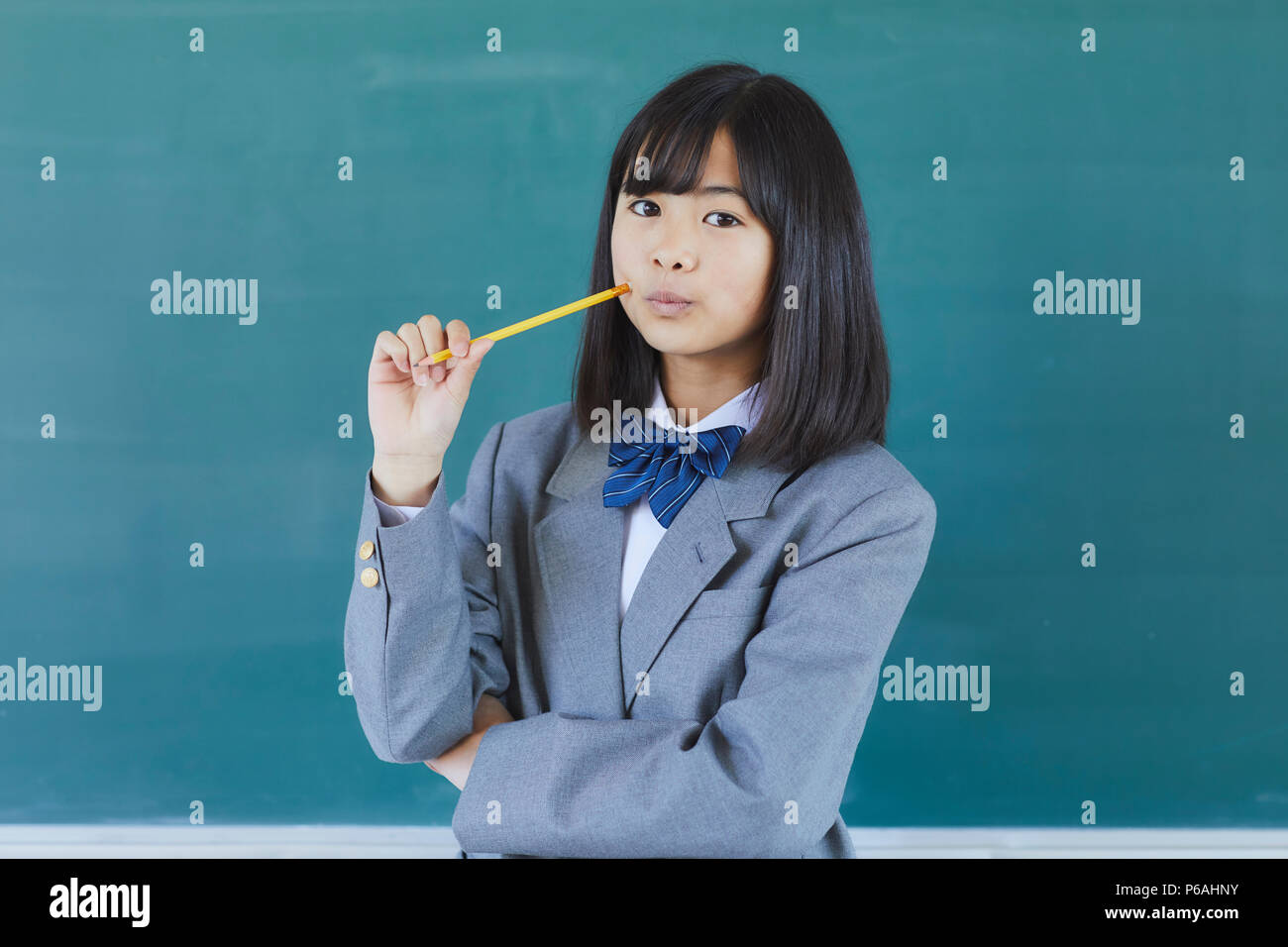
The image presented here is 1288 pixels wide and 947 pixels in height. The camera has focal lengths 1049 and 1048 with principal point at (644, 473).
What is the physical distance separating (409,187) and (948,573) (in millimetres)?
1342

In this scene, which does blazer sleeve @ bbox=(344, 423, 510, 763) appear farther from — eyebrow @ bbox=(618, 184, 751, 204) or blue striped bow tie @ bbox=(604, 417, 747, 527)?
eyebrow @ bbox=(618, 184, 751, 204)

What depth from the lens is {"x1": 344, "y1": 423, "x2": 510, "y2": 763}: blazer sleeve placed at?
1.04m

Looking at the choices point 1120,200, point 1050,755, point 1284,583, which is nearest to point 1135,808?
point 1050,755

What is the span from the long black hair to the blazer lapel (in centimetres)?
6

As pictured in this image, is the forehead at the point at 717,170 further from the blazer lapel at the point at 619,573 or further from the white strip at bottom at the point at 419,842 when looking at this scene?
the white strip at bottom at the point at 419,842

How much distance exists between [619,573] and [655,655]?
11 cm

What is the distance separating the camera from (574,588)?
3.78 feet

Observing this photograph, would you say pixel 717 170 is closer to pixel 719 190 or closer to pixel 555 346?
pixel 719 190

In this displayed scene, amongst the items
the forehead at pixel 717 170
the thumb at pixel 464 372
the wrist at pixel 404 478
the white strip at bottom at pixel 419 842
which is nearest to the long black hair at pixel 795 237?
the forehead at pixel 717 170

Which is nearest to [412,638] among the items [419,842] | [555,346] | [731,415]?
[731,415]

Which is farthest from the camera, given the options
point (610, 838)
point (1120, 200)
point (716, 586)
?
point (1120, 200)

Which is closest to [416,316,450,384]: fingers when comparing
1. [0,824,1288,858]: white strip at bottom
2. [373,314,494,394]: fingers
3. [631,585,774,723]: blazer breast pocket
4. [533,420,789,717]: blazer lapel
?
[373,314,494,394]: fingers

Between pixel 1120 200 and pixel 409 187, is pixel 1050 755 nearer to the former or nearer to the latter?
pixel 1120 200

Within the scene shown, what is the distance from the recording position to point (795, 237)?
1.09 meters
